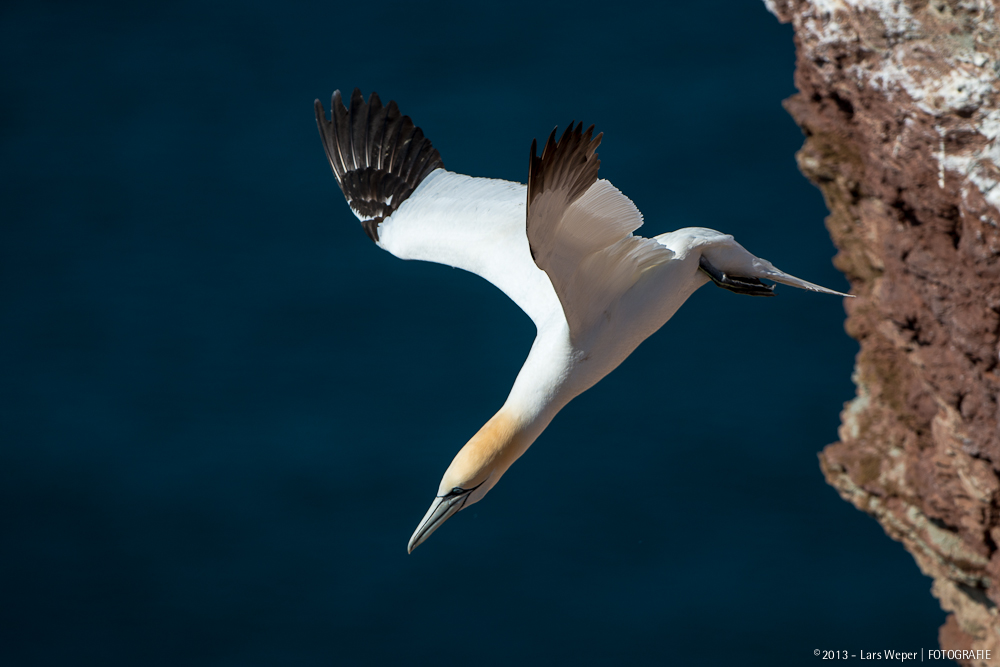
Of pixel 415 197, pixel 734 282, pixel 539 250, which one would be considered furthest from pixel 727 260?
pixel 415 197

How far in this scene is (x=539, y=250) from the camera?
3.65 m

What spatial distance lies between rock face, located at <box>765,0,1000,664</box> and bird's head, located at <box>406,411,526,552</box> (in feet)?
7.79

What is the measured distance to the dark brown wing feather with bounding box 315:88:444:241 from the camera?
19.0 ft

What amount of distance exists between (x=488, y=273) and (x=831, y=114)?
90.8 inches

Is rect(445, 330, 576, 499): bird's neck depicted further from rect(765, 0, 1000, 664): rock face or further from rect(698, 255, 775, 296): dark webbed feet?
rect(765, 0, 1000, 664): rock face

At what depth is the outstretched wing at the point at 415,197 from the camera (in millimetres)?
5273

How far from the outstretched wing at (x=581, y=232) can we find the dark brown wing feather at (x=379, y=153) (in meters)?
1.86

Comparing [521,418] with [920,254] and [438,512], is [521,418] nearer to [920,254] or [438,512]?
[438,512]

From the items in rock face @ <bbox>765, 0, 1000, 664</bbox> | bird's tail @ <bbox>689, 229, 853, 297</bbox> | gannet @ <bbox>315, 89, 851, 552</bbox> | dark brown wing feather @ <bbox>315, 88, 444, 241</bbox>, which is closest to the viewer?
gannet @ <bbox>315, 89, 851, 552</bbox>

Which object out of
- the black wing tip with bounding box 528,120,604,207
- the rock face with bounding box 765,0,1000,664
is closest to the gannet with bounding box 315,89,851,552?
the black wing tip with bounding box 528,120,604,207

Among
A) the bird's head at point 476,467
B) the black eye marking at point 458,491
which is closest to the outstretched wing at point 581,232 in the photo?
the bird's head at point 476,467

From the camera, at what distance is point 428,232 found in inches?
217

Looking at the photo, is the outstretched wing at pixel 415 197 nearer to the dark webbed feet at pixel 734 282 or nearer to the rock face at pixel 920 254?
the dark webbed feet at pixel 734 282

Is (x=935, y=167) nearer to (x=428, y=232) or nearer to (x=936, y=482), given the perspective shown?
(x=936, y=482)
